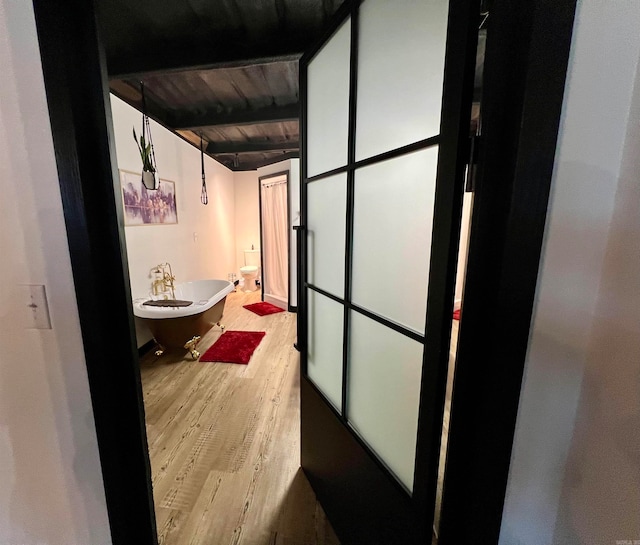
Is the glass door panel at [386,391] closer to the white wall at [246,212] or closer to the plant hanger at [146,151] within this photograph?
the plant hanger at [146,151]

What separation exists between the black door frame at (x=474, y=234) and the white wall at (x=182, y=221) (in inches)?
84.3

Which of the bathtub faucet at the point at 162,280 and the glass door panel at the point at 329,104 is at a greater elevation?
the glass door panel at the point at 329,104

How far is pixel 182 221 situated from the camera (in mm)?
3736

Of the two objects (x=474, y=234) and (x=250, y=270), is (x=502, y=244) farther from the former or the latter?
(x=250, y=270)

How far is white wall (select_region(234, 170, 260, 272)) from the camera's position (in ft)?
19.2

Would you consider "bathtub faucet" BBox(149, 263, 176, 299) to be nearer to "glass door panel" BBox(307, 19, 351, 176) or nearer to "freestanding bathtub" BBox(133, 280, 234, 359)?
"freestanding bathtub" BBox(133, 280, 234, 359)

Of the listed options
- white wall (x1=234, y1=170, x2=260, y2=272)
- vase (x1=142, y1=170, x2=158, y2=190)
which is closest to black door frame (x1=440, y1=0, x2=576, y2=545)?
vase (x1=142, y1=170, x2=158, y2=190)

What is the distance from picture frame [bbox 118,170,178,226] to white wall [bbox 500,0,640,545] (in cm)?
283

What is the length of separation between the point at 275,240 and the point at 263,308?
4.10ft

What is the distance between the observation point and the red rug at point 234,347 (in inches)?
111

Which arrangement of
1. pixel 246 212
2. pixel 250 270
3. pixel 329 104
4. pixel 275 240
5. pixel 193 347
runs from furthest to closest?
1. pixel 246 212
2. pixel 250 270
3. pixel 275 240
4. pixel 193 347
5. pixel 329 104

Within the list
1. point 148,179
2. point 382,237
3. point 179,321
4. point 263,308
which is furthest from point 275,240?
point 382,237

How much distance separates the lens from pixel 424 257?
0.73 meters

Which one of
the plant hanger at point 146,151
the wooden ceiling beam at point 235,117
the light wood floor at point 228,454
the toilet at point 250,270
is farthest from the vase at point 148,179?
the toilet at point 250,270
